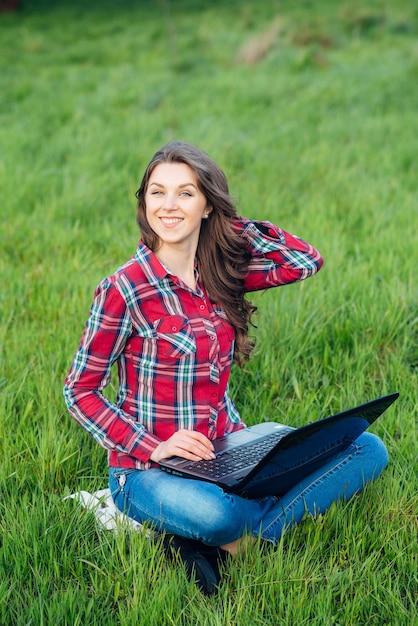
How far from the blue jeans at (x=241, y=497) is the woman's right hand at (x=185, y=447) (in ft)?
0.21

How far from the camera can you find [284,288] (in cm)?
387

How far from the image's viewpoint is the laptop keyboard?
2.34 meters

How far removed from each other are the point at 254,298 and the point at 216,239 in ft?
4.12

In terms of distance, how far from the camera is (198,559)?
2.27 m

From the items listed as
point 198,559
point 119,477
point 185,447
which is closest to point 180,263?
point 185,447

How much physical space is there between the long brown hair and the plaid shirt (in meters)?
0.04

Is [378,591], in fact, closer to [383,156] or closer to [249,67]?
[383,156]

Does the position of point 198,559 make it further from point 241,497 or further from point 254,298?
point 254,298

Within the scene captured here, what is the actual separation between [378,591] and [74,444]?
114 cm

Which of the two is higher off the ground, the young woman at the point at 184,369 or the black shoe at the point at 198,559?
the young woman at the point at 184,369

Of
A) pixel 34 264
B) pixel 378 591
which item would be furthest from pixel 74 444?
pixel 34 264

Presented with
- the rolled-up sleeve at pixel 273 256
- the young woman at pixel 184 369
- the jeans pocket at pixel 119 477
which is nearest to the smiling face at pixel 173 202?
the young woman at pixel 184 369

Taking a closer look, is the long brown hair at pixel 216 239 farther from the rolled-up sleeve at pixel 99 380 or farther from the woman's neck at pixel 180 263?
the rolled-up sleeve at pixel 99 380

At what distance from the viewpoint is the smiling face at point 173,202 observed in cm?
247
